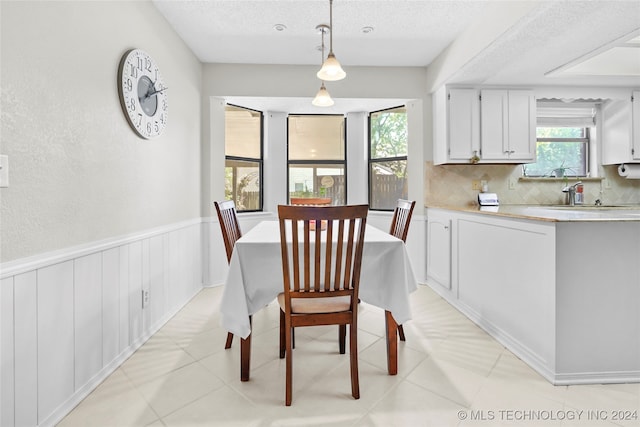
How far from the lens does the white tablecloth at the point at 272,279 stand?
1.68 m

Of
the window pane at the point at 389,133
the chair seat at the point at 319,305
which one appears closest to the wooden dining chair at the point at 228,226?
the chair seat at the point at 319,305

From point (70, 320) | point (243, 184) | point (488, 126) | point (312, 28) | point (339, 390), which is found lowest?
point (339, 390)

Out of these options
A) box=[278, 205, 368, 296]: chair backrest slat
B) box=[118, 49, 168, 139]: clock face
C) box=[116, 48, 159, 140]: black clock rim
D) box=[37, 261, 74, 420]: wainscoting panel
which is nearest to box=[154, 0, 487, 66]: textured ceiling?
box=[118, 49, 168, 139]: clock face

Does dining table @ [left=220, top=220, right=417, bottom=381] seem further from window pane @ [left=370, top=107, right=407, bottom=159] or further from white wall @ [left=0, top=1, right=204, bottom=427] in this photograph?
window pane @ [left=370, top=107, right=407, bottom=159]

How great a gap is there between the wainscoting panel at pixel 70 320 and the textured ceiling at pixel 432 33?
6.09 ft

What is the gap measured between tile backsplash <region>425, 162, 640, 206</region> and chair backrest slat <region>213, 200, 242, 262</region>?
2.24 m

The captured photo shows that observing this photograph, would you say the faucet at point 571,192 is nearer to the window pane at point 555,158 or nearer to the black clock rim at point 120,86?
the window pane at point 555,158

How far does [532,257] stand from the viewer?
6.33 ft

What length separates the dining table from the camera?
1.68 metres

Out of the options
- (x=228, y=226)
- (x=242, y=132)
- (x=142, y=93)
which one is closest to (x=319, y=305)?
(x=228, y=226)

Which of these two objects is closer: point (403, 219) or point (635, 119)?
point (403, 219)

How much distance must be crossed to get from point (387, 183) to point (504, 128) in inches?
55.0

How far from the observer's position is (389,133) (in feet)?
13.5

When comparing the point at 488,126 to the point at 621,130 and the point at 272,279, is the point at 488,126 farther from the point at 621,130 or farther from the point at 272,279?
the point at 272,279
